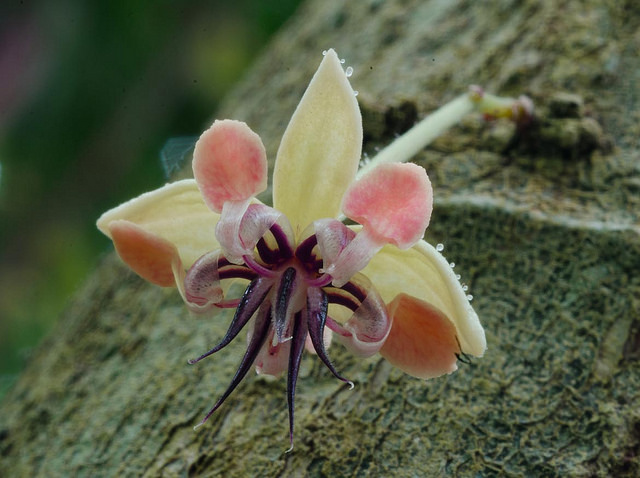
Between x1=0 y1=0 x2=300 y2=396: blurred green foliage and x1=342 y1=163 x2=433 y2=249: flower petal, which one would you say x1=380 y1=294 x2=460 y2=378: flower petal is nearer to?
x1=342 y1=163 x2=433 y2=249: flower petal

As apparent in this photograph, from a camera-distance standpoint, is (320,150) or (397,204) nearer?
(397,204)

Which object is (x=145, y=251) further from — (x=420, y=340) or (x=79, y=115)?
(x=79, y=115)

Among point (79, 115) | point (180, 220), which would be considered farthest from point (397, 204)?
point (79, 115)

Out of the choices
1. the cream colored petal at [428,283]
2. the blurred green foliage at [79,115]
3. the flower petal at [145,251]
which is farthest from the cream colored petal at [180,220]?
the blurred green foliage at [79,115]

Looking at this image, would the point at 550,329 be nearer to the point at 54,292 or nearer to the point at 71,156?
the point at 54,292

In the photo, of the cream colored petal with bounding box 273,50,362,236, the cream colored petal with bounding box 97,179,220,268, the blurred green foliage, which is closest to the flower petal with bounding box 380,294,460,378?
the cream colored petal with bounding box 273,50,362,236

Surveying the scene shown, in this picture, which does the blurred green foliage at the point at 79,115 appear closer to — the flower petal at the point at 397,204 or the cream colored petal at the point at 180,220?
the cream colored petal at the point at 180,220
